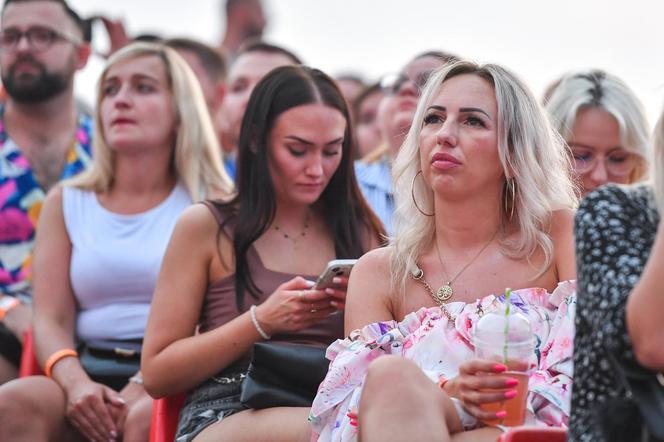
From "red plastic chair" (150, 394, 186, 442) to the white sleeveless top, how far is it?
543 mm

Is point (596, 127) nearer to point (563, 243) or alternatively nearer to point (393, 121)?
point (393, 121)

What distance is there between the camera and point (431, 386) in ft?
8.35

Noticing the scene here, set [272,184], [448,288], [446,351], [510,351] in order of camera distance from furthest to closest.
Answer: [272,184] < [448,288] < [446,351] < [510,351]

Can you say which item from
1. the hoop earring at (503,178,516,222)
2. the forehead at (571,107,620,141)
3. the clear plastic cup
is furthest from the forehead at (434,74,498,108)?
the forehead at (571,107,620,141)

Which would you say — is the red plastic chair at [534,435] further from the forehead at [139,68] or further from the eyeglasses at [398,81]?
the forehead at [139,68]

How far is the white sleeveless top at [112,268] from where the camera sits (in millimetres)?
4230

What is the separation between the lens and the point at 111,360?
4191mm

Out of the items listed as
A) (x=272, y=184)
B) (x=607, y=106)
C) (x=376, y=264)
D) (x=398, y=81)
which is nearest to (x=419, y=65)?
(x=398, y=81)

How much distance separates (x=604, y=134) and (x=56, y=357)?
225cm

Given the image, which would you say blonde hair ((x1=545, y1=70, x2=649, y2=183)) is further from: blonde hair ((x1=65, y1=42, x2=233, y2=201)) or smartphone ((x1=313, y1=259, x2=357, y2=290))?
blonde hair ((x1=65, y1=42, x2=233, y2=201))

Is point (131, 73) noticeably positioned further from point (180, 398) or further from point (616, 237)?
point (616, 237)

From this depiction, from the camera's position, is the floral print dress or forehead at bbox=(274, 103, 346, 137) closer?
the floral print dress

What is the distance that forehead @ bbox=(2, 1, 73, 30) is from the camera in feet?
17.5

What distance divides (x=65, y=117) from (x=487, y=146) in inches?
113
